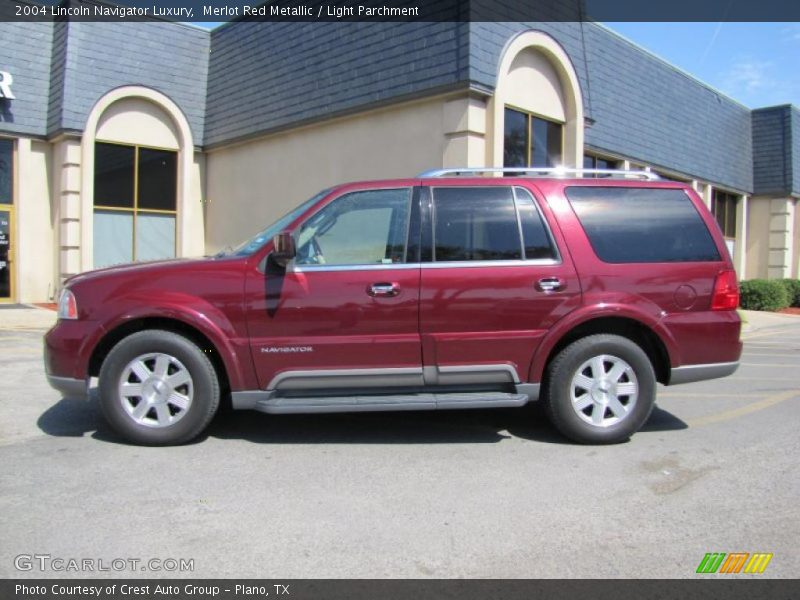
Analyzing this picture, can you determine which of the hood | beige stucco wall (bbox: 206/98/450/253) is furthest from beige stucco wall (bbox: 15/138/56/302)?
the hood

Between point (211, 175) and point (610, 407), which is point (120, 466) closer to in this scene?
point (610, 407)

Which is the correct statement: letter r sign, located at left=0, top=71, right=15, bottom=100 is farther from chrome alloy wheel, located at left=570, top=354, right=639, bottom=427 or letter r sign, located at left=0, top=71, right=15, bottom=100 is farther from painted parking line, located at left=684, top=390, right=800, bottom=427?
painted parking line, located at left=684, top=390, right=800, bottom=427

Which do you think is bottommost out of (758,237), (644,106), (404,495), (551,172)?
(404,495)

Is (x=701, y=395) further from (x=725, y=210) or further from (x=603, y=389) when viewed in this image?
(x=725, y=210)

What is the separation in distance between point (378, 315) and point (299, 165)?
9.64 meters

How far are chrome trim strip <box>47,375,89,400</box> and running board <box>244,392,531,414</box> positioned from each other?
124 centimetres

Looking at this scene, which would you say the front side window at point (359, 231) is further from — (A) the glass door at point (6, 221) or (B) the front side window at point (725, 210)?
(B) the front side window at point (725, 210)

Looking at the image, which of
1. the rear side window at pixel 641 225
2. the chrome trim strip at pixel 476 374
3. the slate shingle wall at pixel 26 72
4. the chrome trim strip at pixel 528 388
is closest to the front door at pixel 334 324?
the chrome trim strip at pixel 476 374

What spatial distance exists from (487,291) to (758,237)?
72.0ft

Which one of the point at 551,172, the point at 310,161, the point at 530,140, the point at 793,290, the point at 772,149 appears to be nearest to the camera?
the point at 551,172

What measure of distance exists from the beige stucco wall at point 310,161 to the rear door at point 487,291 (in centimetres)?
596

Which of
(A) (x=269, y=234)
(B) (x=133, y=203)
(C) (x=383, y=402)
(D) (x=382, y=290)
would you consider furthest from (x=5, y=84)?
(C) (x=383, y=402)

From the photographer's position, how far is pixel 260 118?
1449 centimetres

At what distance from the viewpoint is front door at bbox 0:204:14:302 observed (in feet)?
48.2
